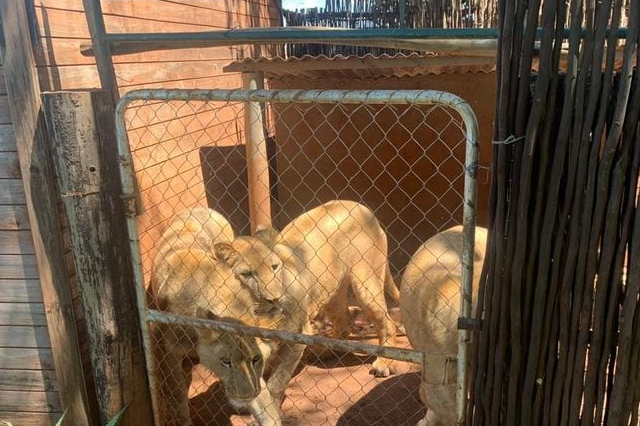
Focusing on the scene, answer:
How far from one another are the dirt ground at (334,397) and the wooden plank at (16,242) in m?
1.80

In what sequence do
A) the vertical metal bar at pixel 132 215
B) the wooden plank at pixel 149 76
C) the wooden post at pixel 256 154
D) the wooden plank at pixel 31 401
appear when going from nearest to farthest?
the vertical metal bar at pixel 132 215
the wooden plank at pixel 149 76
the wooden plank at pixel 31 401
the wooden post at pixel 256 154

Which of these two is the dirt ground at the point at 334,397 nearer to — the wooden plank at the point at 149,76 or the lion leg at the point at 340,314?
the lion leg at the point at 340,314

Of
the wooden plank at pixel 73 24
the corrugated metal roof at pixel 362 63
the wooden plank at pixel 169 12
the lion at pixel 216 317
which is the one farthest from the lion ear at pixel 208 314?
the corrugated metal roof at pixel 362 63

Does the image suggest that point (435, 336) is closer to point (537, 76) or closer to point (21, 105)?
point (537, 76)

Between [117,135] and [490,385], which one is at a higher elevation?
[117,135]

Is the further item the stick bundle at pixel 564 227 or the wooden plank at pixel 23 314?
the wooden plank at pixel 23 314

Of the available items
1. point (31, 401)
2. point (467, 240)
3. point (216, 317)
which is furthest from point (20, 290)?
point (467, 240)

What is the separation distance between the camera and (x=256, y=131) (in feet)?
17.0

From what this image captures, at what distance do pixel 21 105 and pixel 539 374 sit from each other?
2.71 meters

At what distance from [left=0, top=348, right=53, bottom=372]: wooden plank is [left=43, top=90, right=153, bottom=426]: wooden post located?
340 millimetres

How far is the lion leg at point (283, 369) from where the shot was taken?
13.5 feet

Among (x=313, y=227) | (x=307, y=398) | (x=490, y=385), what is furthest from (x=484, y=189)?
(x=490, y=385)

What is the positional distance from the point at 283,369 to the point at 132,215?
1711 mm

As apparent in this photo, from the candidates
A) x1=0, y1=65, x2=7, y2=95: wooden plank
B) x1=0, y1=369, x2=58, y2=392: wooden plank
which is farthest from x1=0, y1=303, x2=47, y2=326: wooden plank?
x1=0, y1=65, x2=7, y2=95: wooden plank
